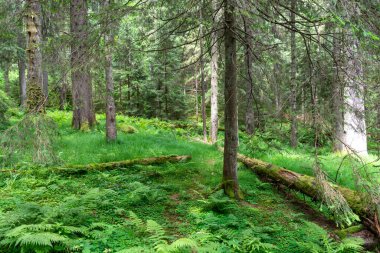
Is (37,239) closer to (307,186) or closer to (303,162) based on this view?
(307,186)

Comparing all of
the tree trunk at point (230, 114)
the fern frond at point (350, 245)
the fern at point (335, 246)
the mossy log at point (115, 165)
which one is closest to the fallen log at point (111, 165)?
the mossy log at point (115, 165)

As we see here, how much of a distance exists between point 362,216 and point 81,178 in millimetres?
5918

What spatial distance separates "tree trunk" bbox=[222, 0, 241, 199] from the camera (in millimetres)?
6186

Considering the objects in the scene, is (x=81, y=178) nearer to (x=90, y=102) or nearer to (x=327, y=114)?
(x=327, y=114)

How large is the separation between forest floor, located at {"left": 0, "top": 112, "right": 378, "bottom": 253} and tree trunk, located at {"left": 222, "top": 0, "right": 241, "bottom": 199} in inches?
16.5

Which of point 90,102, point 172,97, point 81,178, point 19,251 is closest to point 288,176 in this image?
point 81,178

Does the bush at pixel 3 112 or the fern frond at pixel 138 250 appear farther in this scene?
the bush at pixel 3 112

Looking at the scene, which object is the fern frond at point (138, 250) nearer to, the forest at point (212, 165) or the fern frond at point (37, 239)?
the forest at point (212, 165)

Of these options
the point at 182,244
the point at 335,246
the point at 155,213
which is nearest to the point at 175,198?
the point at 155,213

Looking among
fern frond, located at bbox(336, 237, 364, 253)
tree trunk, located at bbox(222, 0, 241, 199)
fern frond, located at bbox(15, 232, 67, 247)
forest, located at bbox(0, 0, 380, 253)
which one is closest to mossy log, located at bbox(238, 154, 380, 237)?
forest, located at bbox(0, 0, 380, 253)

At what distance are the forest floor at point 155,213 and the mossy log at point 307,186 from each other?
0.29m

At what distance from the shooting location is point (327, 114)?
202 inches

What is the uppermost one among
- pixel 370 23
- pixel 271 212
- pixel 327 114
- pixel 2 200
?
pixel 370 23

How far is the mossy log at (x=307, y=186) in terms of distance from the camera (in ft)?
16.4
